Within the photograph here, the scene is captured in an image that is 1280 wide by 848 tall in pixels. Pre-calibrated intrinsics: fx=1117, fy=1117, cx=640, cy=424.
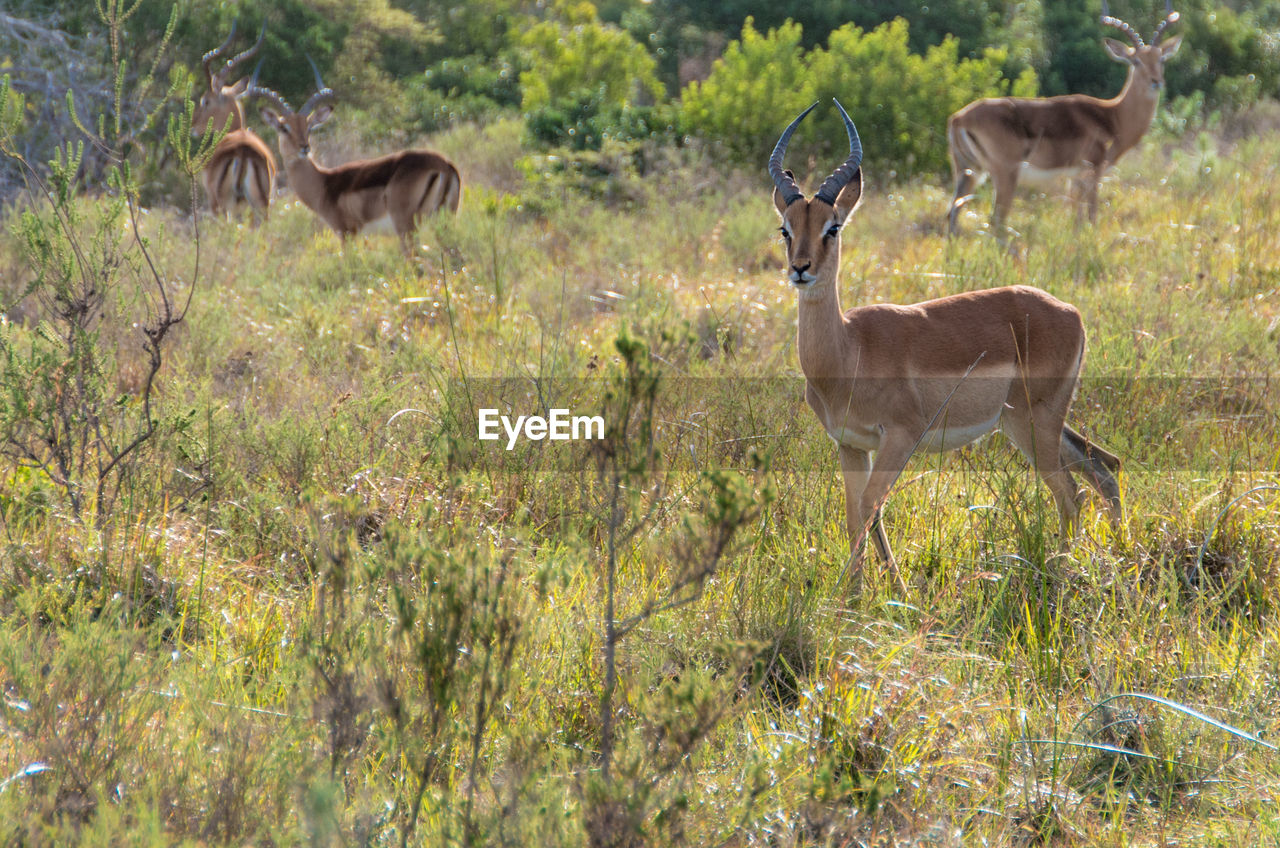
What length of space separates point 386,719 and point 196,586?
1073mm

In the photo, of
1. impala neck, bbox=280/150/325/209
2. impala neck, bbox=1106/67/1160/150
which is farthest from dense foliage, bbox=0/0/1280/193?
impala neck, bbox=1106/67/1160/150

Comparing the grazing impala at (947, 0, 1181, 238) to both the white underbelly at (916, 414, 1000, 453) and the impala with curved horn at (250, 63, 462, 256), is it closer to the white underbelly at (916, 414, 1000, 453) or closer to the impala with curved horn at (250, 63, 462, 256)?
the impala with curved horn at (250, 63, 462, 256)

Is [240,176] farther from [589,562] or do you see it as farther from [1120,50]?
[1120,50]

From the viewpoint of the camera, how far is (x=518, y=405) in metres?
4.29

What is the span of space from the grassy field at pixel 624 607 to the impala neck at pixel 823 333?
38 cm

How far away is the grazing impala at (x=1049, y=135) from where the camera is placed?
9.49 meters

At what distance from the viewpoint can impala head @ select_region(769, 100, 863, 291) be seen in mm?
3377

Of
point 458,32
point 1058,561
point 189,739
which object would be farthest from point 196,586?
point 458,32

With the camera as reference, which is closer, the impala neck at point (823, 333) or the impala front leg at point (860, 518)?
the impala front leg at point (860, 518)

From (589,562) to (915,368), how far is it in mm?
1278

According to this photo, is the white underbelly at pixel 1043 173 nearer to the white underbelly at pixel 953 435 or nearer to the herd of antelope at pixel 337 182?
the herd of antelope at pixel 337 182

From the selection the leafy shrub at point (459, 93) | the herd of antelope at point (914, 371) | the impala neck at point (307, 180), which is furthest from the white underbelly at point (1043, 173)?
the leafy shrub at point (459, 93)

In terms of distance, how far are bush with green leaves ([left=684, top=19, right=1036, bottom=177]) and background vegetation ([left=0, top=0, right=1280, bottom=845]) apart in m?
3.21

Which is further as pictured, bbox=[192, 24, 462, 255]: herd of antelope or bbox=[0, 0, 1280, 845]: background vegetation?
bbox=[192, 24, 462, 255]: herd of antelope
